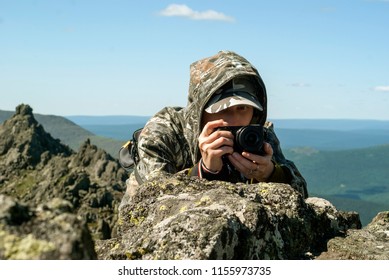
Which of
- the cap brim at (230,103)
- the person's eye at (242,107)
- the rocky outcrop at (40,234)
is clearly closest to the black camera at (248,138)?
the cap brim at (230,103)

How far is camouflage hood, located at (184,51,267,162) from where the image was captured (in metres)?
8.22

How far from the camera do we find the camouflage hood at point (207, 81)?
822 centimetres

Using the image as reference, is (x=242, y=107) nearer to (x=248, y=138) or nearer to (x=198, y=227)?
(x=248, y=138)

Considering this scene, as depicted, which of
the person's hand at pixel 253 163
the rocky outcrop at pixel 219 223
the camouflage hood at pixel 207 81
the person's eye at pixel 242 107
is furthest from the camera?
the camouflage hood at pixel 207 81

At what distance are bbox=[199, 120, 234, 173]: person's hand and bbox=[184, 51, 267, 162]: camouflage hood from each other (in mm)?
836

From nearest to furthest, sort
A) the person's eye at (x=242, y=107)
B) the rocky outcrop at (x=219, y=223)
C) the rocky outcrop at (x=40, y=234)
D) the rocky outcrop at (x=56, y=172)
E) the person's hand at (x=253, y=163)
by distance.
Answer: the rocky outcrop at (x=40, y=234) → the rocky outcrop at (x=219, y=223) → the person's hand at (x=253, y=163) → the person's eye at (x=242, y=107) → the rocky outcrop at (x=56, y=172)

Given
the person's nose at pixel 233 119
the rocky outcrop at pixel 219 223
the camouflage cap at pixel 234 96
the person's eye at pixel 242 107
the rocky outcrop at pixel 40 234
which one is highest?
the camouflage cap at pixel 234 96

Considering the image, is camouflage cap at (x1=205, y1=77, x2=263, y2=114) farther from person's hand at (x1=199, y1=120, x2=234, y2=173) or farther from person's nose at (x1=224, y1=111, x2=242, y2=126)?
person's hand at (x1=199, y1=120, x2=234, y2=173)

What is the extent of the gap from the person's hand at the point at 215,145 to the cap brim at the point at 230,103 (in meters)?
0.34

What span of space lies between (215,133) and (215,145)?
0.70 ft

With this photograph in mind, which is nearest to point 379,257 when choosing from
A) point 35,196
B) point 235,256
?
point 235,256

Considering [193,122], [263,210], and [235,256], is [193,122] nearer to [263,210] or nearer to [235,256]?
[263,210]

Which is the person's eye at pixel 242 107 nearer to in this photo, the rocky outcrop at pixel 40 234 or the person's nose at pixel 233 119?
the person's nose at pixel 233 119

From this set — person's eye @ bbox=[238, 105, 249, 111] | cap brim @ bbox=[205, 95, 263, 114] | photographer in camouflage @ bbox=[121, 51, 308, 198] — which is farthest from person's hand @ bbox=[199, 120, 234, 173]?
person's eye @ bbox=[238, 105, 249, 111]
